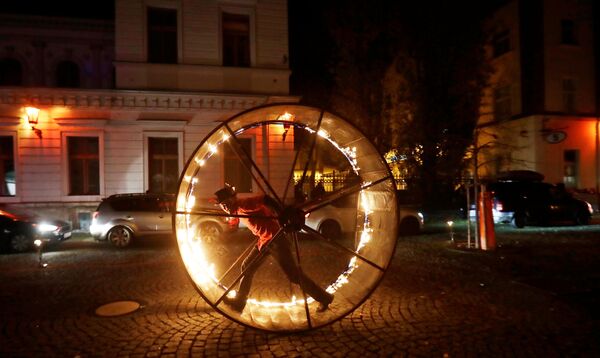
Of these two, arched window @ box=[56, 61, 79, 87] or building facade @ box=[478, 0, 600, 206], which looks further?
building facade @ box=[478, 0, 600, 206]

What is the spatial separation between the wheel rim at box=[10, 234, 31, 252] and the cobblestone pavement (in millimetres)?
2844

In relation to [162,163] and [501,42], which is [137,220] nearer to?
[162,163]

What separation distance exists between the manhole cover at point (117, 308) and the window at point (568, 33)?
2621 cm

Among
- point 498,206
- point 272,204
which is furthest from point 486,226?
point 272,204

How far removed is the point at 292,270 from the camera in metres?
6.22

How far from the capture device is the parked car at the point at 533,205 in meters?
16.9

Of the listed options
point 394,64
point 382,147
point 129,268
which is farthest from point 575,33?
point 129,268

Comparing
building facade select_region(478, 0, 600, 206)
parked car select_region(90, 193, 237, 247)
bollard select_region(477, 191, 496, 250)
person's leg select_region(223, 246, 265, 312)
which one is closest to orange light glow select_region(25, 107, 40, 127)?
parked car select_region(90, 193, 237, 247)

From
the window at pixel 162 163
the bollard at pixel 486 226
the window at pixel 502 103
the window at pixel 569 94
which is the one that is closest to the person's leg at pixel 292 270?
the bollard at pixel 486 226

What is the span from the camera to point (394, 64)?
24.2 meters

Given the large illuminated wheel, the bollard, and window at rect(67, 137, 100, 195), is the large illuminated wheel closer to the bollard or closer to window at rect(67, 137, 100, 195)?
the bollard

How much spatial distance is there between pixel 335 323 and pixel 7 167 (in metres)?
17.1

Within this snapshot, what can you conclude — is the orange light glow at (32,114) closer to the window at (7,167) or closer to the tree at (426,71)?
the window at (7,167)

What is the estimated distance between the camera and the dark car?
1691 cm
